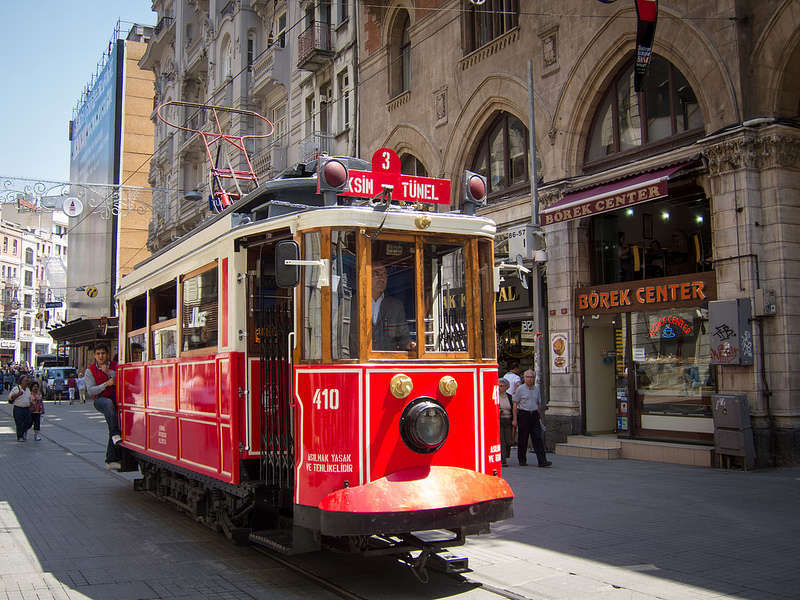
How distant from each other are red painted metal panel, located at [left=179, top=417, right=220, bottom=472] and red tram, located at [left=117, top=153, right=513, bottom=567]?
0.11 ft

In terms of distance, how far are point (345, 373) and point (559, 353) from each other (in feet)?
35.8

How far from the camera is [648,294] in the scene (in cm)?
1436

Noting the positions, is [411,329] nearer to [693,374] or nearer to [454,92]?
[693,374]

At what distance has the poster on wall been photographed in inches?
629

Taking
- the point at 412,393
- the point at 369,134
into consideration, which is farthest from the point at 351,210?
the point at 369,134

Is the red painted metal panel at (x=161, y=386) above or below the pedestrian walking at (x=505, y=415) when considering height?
above

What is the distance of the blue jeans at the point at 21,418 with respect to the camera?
18.8m

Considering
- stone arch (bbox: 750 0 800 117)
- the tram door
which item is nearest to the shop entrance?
stone arch (bbox: 750 0 800 117)

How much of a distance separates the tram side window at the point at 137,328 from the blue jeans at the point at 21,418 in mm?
9610

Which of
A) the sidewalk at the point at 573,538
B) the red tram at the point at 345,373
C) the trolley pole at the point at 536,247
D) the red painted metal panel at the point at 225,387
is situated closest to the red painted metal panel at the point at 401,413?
the red tram at the point at 345,373

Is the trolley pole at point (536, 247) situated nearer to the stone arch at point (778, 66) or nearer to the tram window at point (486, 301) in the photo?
the stone arch at point (778, 66)

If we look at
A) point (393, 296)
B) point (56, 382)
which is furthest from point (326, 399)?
point (56, 382)

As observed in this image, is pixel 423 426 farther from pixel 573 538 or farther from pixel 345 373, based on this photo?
pixel 573 538

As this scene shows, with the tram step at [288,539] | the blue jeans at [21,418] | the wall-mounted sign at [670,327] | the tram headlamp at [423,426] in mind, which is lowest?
the tram step at [288,539]
